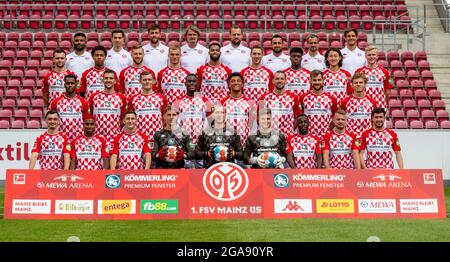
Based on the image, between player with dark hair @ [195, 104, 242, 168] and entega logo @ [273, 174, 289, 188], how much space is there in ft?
3.39

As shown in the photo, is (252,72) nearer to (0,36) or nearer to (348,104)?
(348,104)

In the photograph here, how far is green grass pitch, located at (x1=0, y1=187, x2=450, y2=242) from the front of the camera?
9727 millimetres

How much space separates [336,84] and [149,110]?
341cm

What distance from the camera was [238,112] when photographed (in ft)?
44.7

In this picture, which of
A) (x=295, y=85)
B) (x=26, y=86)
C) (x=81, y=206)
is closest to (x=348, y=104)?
(x=295, y=85)

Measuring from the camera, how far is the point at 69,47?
2459 cm

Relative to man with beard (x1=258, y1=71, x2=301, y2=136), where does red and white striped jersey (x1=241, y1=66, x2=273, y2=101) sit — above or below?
above

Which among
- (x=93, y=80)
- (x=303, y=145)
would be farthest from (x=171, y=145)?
(x=93, y=80)

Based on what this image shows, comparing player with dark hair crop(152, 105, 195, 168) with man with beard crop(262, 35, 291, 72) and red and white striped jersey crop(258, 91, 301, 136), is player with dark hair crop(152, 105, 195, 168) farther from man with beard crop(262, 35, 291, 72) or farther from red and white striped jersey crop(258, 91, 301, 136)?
man with beard crop(262, 35, 291, 72)

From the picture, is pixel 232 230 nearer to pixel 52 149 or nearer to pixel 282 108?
pixel 282 108

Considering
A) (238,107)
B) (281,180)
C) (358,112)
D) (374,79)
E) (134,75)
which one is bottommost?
(281,180)

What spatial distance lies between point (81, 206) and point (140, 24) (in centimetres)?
1606

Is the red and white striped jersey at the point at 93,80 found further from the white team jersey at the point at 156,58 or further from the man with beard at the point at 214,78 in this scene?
the man with beard at the point at 214,78

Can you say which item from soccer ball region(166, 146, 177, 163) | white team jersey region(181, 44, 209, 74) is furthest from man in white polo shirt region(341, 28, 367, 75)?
soccer ball region(166, 146, 177, 163)
